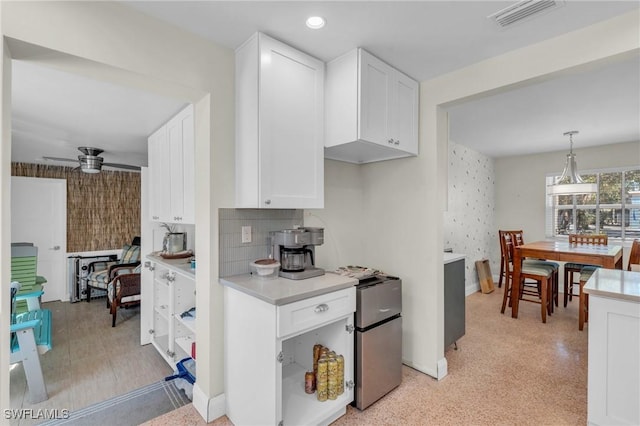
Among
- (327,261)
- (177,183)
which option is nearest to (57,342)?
(177,183)

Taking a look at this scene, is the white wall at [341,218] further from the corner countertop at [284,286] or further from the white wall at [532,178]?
the white wall at [532,178]

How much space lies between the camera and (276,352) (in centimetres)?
155

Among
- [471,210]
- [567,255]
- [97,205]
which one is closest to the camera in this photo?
[567,255]

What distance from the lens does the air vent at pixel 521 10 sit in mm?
1511

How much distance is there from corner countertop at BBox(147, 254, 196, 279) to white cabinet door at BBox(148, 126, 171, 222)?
374 mm

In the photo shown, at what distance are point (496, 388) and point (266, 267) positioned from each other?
1891 mm

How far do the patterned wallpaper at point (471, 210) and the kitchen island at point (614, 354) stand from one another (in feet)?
8.55

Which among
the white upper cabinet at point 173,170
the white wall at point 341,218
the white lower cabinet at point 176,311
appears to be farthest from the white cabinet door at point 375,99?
the white lower cabinet at point 176,311

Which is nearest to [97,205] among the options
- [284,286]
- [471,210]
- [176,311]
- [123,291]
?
[123,291]

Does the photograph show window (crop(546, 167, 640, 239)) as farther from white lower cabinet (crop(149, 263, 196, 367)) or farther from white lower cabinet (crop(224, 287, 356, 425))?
white lower cabinet (crop(149, 263, 196, 367))

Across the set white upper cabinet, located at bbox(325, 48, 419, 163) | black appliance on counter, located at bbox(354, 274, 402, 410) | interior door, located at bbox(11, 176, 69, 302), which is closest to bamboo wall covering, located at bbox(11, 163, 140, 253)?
interior door, located at bbox(11, 176, 69, 302)

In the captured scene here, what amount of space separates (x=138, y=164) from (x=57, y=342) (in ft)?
8.81

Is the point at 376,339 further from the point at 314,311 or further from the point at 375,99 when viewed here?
the point at 375,99

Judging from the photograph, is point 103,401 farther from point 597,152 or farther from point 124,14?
point 597,152
